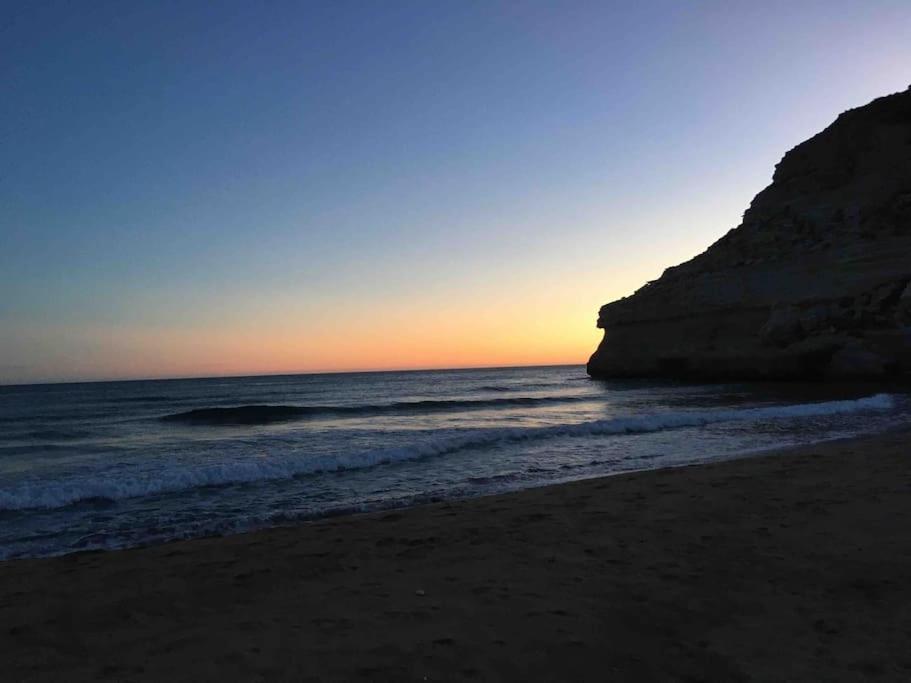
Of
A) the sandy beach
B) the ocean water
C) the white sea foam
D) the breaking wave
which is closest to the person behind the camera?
the sandy beach

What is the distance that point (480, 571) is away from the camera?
5.29 m

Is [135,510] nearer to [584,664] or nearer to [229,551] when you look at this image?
[229,551]

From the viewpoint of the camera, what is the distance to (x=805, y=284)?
1422 inches

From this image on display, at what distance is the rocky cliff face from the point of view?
33312 mm

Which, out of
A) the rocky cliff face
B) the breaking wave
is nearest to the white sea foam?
the breaking wave

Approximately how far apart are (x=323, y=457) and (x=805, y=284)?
3374cm

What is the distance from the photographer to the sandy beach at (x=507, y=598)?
3457 millimetres

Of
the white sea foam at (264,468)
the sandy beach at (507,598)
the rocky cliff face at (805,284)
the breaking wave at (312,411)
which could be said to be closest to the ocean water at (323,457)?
the white sea foam at (264,468)

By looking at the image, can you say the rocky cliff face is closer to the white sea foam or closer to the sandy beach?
the white sea foam

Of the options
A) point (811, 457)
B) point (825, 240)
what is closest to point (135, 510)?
point (811, 457)

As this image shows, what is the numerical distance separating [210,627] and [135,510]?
631 centimetres

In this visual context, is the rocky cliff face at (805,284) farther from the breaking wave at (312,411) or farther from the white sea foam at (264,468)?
the white sea foam at (264,468)

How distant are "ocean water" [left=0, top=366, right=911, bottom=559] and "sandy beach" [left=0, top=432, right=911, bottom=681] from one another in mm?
1858

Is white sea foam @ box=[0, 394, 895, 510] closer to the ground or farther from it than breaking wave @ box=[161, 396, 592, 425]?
farther from it
